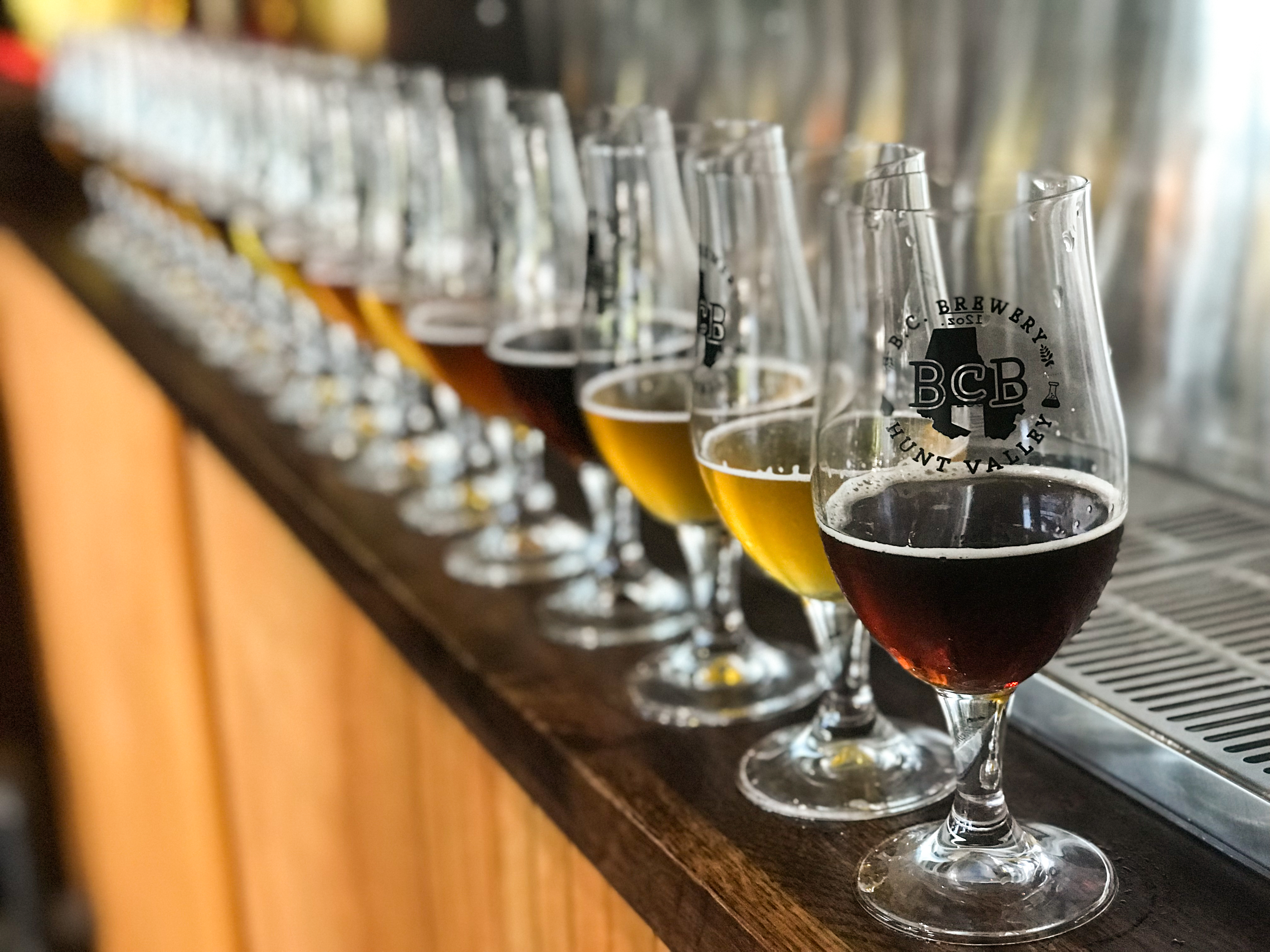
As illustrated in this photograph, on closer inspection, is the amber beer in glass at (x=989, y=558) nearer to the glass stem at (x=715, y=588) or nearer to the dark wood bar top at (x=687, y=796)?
the dark wood bar top at (x=687, y=796)

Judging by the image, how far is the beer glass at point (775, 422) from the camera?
3.06 feet

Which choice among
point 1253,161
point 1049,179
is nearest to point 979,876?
point 1049,179

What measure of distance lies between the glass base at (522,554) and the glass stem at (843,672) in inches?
18.5

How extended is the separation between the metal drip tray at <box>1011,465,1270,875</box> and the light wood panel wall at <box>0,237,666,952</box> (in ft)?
1.00

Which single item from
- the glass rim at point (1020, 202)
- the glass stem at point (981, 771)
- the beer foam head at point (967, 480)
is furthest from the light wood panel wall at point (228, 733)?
the glass rim at point (1020, 202)

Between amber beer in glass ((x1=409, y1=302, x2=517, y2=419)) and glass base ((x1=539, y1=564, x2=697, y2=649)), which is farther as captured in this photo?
amber beer in glass ((x1=409, y1=302, x2=517, y2=419))

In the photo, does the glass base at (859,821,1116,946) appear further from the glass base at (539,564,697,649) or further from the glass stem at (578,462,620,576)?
the glass stem at (578,462,620,576)

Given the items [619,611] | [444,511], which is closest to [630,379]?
[619,611]

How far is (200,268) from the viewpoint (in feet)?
10.2

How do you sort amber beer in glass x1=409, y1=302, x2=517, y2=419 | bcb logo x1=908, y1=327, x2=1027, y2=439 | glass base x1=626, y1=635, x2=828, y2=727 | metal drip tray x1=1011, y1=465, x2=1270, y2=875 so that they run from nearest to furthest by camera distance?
bcb logo x1=908, y1=327, x2=1027, y2=439 → metal drip tray x1=1011, y1=465, x2=1270, y2=875 → glass base x1=626, y1=635, x2=828, y2=727 → amber beer in glass x1=409, y1=302, x2=517, y2=419

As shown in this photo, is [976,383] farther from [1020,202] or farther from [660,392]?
[660,392]

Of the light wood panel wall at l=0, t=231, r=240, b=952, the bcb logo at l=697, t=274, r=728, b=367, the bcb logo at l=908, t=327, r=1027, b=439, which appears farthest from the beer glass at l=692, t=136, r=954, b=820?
the light wood panel wall at l=0, t=231, r=240, b=952

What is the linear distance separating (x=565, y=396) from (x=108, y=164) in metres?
3.29

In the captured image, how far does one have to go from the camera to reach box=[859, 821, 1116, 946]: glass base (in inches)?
29.9
